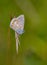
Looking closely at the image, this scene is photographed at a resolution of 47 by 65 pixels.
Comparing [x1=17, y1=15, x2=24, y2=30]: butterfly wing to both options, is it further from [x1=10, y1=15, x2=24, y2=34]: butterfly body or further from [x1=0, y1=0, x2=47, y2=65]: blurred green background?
[x1=0, y1=0, x2=47, y2=65]: blurred green background

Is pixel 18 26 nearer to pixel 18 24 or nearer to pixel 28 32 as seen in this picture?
pixel 18 24

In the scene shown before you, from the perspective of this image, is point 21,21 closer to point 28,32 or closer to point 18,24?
point 18,24

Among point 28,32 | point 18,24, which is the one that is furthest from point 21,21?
point 28,32

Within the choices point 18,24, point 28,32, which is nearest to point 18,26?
point 18,24

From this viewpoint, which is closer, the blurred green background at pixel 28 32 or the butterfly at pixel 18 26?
the butterfly at pixel 18 26

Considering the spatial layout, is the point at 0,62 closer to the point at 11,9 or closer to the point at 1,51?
the point at 1,51

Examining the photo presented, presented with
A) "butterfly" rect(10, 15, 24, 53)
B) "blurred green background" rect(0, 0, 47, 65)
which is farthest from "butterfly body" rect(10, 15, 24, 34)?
"blurred green background" rect(0, 0, 47, 65)

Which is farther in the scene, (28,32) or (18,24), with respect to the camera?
(28,32)

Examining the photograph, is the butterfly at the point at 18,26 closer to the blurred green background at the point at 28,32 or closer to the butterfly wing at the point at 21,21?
the butterfly wing at the point at 21,21

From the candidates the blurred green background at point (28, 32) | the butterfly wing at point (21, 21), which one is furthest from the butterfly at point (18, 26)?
the blurred green background at point (28, 32)
